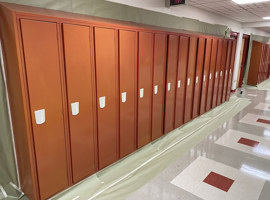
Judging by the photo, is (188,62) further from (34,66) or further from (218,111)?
(34,66)

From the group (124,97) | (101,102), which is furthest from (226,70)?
(101,102)

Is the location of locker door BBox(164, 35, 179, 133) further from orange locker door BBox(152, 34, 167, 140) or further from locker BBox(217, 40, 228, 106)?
locker BBox(217, 40, 228, 106)

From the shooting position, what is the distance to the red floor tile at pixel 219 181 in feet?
8.45

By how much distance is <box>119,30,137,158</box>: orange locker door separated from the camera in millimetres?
2770

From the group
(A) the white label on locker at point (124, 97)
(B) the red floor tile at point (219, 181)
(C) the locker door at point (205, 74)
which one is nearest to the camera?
(B) the red floor tile at point (219, 181)

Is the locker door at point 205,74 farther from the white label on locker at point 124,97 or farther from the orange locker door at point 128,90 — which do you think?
the white label on locker at point 124,97

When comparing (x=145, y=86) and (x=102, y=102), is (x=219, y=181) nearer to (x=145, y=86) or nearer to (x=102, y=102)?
(x=145, y=86)

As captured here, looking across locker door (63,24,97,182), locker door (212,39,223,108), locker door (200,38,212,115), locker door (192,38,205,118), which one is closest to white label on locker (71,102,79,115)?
locker door (63,24,97,182)

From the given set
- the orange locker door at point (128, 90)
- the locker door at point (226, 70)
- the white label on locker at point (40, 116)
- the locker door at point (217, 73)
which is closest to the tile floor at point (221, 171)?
the orange locker door at point (128, 90)

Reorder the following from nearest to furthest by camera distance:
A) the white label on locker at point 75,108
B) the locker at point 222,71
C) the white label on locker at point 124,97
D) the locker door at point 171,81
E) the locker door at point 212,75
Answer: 1. the white label on locker at point 75,108
2. the white label on locker at point 124,97
3. the locker door at point 171,81
4. the locker door at point 212,75
5. the locker at point 222,71

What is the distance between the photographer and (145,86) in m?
3.26

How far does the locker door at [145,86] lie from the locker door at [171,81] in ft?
1.71

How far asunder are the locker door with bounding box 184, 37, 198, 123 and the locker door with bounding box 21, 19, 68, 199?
3.08m

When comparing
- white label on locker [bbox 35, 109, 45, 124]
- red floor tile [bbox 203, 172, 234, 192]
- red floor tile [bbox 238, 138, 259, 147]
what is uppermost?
white label on locker [bbox 35, 109, 45, 124]
